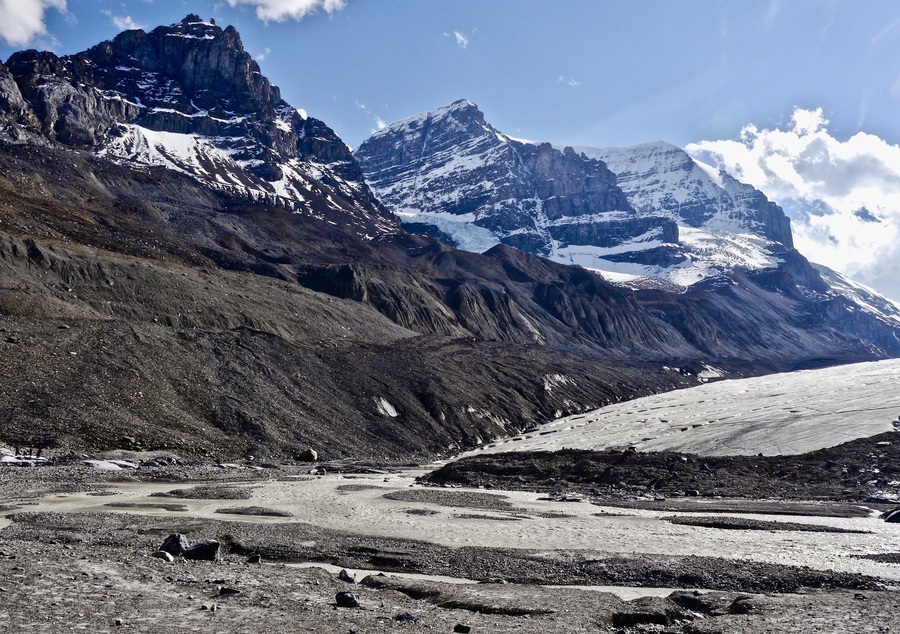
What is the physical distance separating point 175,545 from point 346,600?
8.22 m

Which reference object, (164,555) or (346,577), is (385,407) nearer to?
(164,555)

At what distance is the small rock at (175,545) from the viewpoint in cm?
2467

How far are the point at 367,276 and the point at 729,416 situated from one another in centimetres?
8630

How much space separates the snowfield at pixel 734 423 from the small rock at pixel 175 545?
192 ft

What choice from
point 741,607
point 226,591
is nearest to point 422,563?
point 226,591

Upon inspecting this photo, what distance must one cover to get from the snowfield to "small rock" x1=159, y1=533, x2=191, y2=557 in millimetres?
58497

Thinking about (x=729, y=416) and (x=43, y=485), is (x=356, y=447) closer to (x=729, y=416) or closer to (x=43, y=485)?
(x=43, y=485)

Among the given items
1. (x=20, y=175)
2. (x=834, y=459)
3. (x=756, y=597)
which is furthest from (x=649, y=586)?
(x=20, y=175)

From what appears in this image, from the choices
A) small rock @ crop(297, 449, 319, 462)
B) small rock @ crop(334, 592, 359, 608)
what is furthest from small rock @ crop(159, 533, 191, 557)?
small rock @ crop(297, 449, 319, 462)

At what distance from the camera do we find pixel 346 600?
64.7 feet

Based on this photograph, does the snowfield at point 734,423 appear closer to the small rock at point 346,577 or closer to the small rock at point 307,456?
the small rock at point 307,456

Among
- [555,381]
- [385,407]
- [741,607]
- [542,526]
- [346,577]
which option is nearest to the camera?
[741,607]

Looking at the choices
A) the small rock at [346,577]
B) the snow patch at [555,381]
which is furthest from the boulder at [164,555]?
the snow patch at [555,381]

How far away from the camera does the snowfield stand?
73.2 meters
